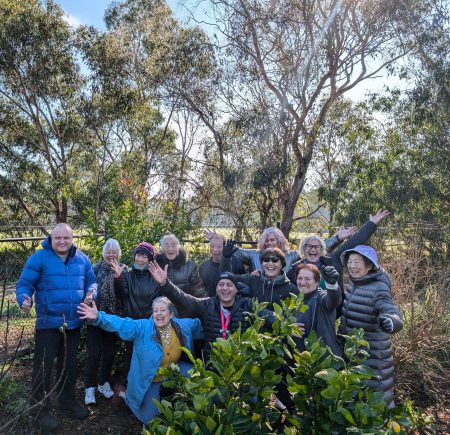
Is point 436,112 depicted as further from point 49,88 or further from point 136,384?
point 49,88

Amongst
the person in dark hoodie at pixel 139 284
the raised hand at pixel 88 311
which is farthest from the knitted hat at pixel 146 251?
the raised hand at pixel 88 311

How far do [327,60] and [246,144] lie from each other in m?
3.35

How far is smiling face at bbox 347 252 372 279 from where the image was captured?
3.76 metres

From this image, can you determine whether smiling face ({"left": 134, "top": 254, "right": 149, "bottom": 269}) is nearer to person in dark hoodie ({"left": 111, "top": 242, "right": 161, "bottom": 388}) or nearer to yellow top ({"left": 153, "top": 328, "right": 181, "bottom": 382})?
person in dark hoodie ({"left": 111, "top": 242, "right": 161, "bottom": 388})

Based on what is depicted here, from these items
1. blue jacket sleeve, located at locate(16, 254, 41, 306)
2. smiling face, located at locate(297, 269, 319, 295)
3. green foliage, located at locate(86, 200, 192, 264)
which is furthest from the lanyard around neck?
green foliage, located at locate(86, 200, 192, 264)

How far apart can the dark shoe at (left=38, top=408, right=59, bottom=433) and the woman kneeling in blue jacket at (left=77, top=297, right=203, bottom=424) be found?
Answer: 58 centimetres

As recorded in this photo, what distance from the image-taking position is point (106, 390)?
4750 mm

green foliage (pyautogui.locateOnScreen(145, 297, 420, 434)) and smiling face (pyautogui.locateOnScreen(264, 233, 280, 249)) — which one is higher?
smiling face (pyautogui.locateOnScreen(264, 233, 280, 249))

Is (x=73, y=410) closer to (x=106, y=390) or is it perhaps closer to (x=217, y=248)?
(x=106, y=390)

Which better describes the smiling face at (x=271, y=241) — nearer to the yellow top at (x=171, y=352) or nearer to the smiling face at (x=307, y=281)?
the smiling face at (x=307, y=281)

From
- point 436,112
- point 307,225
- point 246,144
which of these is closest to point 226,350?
point 436,112

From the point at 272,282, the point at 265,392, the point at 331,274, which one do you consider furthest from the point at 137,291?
the point at 265,392

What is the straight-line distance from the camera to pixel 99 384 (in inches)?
192

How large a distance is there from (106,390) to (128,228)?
2.06 m
